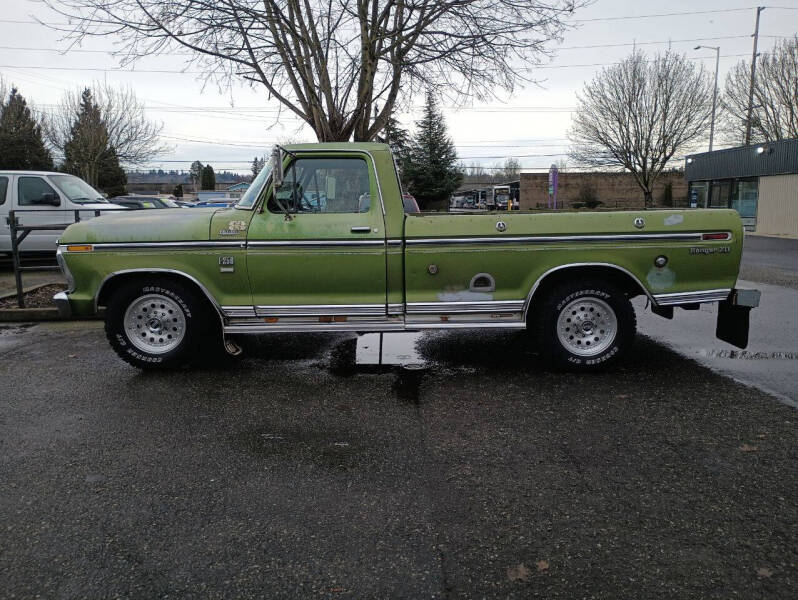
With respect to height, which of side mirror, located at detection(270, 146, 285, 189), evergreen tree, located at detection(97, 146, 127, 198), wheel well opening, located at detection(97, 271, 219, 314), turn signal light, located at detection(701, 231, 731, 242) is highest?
evergreen tree, located at detection(97, 146, 127, 198)

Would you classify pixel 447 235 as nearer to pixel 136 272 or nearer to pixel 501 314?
pixel 501 314

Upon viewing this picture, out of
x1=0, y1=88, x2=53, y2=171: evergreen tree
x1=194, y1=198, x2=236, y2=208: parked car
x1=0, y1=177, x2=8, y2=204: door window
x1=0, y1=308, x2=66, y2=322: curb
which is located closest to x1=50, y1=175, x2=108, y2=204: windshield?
x1=0, y1=177, x2=8, y2=204: door window

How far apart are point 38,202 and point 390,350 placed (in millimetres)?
9329

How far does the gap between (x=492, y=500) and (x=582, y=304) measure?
276 cm

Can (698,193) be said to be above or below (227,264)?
above

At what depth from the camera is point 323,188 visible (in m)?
5.59

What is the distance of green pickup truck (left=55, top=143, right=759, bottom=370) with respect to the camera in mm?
5391

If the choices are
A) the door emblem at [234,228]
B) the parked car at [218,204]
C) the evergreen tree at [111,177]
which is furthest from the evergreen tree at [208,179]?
the door emblem at [234,228]

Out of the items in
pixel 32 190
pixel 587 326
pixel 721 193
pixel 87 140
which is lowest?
pixel 587 326

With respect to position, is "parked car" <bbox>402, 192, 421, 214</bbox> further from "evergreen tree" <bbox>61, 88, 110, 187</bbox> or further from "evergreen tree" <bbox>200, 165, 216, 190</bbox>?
"evergreen tree" <bbox>200, 165, 216, 190</bbox>

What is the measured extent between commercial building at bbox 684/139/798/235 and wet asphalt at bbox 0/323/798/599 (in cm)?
2899

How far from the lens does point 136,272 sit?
18.2 feet

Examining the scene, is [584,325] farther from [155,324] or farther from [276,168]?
[155,324]

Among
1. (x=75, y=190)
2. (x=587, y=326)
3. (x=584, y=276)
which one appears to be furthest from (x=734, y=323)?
(x=75, y=190)
